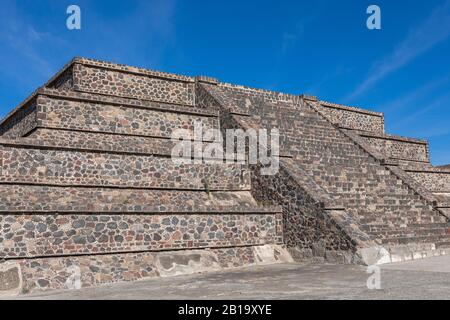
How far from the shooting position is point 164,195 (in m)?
12.1

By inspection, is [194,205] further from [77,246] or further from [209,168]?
[77,246]

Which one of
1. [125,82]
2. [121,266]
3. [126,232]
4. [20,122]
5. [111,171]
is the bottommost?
[121,266]

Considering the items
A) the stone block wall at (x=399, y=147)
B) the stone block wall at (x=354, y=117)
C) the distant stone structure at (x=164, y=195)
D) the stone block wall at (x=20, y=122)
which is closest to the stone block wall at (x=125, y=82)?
the distant stone structure at (x=164, y=195)

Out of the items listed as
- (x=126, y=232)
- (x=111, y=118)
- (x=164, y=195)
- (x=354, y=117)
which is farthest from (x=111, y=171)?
(x=354, y=117)

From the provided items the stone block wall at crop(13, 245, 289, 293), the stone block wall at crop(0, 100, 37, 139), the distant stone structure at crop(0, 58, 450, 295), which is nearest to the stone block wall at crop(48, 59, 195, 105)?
the distant stone structure at crop(0, 58, 450, 295)

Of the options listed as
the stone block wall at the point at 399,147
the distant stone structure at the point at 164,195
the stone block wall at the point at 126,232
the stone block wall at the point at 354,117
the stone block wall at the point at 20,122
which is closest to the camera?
the stone block wall at the point at 126,232

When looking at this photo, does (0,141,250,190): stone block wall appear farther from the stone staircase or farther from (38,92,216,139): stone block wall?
the stone staircase

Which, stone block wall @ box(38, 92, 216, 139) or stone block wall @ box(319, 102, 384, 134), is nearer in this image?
stone block wall @ box(38, 92, 216, 139)

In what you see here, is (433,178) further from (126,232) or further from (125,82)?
(126,232)

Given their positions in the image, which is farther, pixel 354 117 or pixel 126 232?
pixel 354 117

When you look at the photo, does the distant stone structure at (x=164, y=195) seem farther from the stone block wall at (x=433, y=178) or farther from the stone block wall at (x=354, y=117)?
the stone block wall at (x=433, y=178)

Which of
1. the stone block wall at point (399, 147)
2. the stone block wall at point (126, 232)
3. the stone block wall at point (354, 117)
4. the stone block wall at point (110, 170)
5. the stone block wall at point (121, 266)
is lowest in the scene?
the stone block wall at point (121, 266)

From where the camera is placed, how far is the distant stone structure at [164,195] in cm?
962

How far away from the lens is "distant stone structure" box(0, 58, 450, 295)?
31.6 ft
